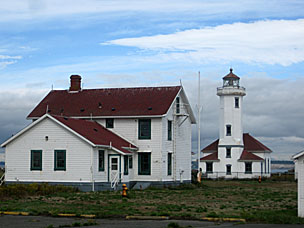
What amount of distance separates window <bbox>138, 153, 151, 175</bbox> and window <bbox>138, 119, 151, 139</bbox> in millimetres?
1321

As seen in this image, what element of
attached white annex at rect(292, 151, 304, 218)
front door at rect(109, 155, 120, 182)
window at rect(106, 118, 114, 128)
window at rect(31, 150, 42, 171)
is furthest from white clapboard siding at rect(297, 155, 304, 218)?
window at rect(106, 118, 114, 128)

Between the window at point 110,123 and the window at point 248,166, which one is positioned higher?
the window at point 110,123

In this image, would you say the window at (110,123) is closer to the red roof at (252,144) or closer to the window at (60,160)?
the window at (60,160)

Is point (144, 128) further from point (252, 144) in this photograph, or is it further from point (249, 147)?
point (252, 144)

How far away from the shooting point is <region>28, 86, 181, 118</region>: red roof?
4084cm

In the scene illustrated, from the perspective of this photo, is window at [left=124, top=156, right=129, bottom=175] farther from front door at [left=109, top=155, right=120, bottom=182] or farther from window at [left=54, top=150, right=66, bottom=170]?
window at [left=54, top=150, right=66, bottom=170]

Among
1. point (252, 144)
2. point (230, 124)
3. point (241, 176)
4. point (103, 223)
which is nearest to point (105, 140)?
point (103, 223)

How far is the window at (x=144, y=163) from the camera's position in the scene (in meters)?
40.4

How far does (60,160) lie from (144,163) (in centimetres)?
722

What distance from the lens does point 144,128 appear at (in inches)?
1597

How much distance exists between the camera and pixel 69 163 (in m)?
35.3

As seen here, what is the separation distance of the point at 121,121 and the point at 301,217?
23529 millimetres

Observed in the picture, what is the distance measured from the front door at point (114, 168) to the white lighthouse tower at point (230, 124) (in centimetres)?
3110

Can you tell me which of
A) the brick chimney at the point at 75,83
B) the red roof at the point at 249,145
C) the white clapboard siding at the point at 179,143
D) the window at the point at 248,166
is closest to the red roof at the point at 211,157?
the red roof at the point at 249,145
